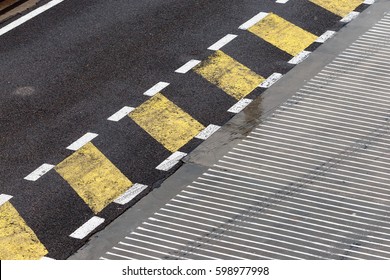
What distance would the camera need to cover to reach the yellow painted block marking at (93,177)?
54.9 feet

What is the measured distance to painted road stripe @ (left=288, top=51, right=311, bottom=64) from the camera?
20.3m

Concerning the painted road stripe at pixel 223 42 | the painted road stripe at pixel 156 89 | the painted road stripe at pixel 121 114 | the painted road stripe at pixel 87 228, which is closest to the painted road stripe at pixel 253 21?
the painted road stripe at pixel 223 42

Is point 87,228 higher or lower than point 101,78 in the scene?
lower

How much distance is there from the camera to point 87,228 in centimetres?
1603

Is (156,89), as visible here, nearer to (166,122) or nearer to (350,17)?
(166,122)

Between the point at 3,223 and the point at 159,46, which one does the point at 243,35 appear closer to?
the point at 159,46

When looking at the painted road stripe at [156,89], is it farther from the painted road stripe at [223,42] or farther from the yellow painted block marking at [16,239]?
the yellow painted block marking at [16,239]

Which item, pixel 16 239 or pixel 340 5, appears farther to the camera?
pixel 340 5

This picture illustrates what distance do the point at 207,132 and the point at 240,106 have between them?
102cm

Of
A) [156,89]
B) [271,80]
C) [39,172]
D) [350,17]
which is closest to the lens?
[39,172]

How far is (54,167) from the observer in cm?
1747

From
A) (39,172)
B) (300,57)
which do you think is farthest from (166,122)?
(300,57)

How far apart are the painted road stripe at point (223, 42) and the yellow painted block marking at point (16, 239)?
5904mm

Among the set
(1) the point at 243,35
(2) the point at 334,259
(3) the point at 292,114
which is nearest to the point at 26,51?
(1) the point at 243,35
